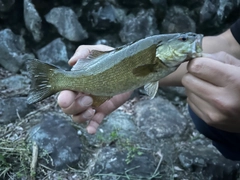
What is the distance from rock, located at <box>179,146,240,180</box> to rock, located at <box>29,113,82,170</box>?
1.87ft

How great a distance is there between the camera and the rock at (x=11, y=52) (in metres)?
2.41

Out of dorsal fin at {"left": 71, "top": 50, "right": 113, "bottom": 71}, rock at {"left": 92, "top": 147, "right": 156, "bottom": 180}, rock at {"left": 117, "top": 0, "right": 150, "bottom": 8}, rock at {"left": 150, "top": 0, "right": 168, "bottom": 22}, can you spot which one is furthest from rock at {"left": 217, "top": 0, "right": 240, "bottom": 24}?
dorsal fin at {"left": 71, "top": 50, "right": 113, "bottom": 71}

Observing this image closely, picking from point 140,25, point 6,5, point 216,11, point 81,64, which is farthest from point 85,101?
point 6,5

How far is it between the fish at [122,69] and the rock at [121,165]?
59 centimetres

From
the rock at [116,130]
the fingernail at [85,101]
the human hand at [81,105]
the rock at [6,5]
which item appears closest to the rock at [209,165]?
the rock at [116,130]

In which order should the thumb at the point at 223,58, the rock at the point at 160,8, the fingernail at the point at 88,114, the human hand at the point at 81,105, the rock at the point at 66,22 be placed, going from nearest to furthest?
the thumb at the point at 223,58, the human hand at the point at 81,105, the fingernail at the point at 88,114, the rock at the point at 160,8, the rock at the point at 66,22

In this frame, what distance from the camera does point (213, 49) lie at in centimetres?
177

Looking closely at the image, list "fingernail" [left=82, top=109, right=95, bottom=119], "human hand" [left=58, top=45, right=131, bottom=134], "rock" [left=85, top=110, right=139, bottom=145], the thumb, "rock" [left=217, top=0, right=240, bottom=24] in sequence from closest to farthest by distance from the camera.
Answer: the thumb
"human hand" [left=58, top=45, right=131, bottom=134]
"fingernail" [left=82, top=109, right=95, bottom=119]
"rock" [left=85, top=110, right=139, bottom=145]
"rock" [left=217, top=0, right=240, bottom=24]

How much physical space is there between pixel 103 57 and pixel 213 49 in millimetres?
729

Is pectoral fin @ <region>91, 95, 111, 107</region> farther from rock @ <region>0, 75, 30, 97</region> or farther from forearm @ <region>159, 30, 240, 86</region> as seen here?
rock @ <region>0, 75, 30, 97</region>

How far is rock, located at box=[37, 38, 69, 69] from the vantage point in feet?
7.86

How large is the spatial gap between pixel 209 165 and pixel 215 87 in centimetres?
85

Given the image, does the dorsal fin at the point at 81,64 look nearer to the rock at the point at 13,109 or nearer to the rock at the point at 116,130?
the rock at the point at 116,130

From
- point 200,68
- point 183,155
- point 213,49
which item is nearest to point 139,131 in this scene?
point 183,155
